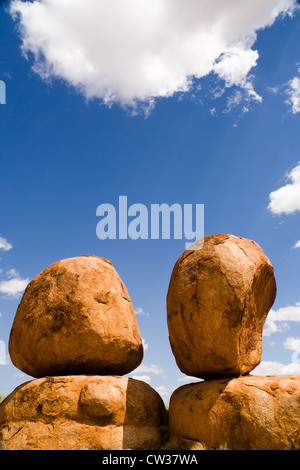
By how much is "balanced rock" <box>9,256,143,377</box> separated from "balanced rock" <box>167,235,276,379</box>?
3.35ft

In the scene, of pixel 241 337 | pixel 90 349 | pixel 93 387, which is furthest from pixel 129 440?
pixel 241 337

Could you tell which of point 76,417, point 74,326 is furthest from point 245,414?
point 74,326

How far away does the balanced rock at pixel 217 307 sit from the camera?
6285 millimetres

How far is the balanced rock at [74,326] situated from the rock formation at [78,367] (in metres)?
0.02

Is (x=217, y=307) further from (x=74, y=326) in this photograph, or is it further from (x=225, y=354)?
(x=74, y=326)

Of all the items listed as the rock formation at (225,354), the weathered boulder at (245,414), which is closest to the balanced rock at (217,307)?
the rock formation at (225,354)

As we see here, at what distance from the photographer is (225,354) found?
6.32m

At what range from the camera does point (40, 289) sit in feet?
24.2

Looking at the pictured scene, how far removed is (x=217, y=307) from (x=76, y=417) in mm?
2822

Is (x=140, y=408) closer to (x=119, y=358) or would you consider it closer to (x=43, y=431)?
(x=119, y=358)

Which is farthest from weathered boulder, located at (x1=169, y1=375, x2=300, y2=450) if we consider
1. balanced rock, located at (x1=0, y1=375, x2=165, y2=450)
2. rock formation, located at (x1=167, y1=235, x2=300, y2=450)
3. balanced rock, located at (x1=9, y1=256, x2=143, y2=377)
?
balanced rock, located at (x1=9, y1=256, x2=143, y2=377)

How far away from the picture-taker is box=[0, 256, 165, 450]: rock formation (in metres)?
6.10

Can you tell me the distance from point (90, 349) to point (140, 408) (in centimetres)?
131
